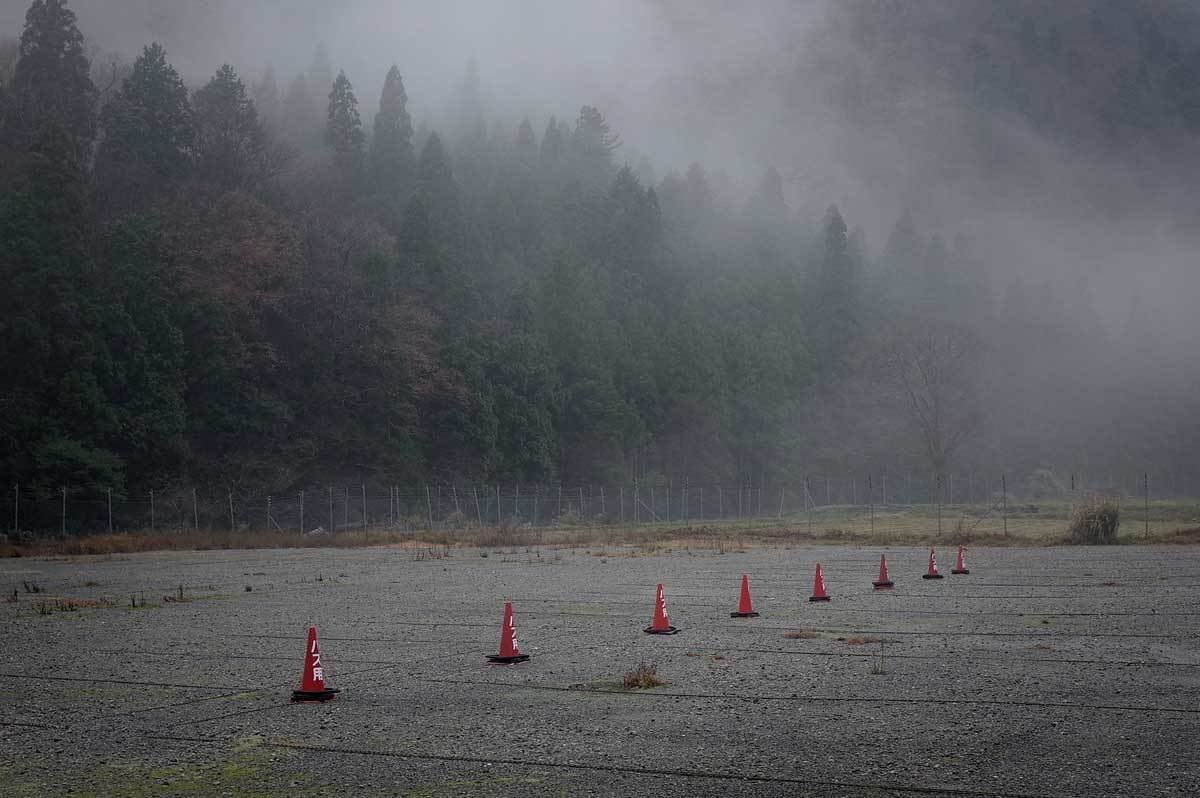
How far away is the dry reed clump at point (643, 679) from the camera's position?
10.5m

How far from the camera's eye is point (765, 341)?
313 feet

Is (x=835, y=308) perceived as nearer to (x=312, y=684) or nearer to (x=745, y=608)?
(x=745, y=608)

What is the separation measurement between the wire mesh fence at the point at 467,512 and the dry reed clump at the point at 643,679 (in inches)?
1268

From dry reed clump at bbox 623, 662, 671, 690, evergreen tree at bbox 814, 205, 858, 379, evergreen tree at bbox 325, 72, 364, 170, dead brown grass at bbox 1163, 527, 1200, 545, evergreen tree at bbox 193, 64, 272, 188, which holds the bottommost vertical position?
dead brown grass at bbox 1163, 527, 1200, 545

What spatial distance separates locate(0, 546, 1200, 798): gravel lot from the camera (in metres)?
7.38

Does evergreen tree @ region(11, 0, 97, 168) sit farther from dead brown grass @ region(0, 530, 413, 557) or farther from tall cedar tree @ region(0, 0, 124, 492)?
dead brown grass @ region(0, 530, 413, 557)

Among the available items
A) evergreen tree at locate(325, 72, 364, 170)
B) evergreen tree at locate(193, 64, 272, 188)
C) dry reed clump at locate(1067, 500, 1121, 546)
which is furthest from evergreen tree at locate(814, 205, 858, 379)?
dry reed clump at locate(1067, 500, 1121, 546)

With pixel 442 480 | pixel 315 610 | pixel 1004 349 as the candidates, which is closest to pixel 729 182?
pixel 1004 349

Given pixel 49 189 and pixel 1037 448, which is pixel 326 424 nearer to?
pixel 49 189

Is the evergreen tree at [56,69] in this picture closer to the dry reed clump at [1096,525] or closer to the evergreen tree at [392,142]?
the evergreen tree at [392,142]

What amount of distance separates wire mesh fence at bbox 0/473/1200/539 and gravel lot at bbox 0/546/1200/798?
2646 cm

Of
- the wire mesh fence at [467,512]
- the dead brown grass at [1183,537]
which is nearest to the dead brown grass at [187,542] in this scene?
the wire mesh fence at [467,512]

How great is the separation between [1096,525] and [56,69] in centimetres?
6073

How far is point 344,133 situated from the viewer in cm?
9206
